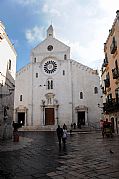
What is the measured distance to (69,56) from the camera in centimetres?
4100

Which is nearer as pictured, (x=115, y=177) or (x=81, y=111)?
(x=115, y=177)

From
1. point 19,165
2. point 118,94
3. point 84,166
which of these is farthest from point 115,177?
point 118,94

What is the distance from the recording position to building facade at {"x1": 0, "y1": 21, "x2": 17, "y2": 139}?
17.0m

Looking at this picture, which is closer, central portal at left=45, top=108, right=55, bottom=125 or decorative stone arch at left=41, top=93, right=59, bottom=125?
decorative stone arch at left=41, top=93, right=59, bottom=125

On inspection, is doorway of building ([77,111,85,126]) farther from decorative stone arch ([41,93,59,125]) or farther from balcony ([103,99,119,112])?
balcony ([103,99,119,112])

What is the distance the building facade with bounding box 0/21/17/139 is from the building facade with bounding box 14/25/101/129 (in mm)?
17947

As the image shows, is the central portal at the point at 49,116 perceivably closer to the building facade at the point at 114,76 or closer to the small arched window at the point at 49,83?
the small arched window at the point at 49,83

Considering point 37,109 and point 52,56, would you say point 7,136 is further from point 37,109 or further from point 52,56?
point 52,56

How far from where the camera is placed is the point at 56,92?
3931 cm

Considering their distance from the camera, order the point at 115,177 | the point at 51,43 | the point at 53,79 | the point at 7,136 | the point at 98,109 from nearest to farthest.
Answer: the point at 115,177, the point at 7,136, the point at 98,109, the point at 53,79, the point at 51,43

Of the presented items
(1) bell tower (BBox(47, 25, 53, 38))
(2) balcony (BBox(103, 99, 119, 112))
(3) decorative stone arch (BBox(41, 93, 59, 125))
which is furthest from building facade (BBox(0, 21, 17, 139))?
(1) bell tower (BBox(47, 25, 53, 38))

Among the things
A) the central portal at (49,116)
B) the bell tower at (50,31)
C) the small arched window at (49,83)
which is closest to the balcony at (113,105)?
the central portal at (49,116)

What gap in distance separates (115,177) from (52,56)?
37.3 metres

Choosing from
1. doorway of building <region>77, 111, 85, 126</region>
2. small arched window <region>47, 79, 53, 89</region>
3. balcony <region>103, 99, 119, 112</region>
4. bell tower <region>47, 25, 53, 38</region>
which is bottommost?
doorway of building <region>77, 111, 85, 126</region>
